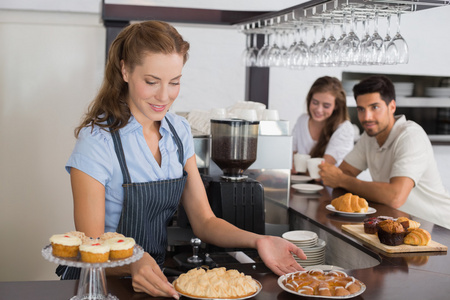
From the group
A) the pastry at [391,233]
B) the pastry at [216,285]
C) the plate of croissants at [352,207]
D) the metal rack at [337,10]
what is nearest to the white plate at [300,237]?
the pastry at [391,233]

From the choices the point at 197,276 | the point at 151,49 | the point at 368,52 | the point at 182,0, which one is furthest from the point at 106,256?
the point at 182,0

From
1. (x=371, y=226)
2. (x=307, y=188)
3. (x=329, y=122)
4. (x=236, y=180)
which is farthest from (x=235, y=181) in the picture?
(x=329, y=122)

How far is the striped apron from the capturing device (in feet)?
6.61

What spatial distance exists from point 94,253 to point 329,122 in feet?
11.8

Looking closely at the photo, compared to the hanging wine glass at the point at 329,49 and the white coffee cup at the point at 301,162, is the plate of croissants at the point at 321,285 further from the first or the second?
the white coffee cup at the point at 301,162

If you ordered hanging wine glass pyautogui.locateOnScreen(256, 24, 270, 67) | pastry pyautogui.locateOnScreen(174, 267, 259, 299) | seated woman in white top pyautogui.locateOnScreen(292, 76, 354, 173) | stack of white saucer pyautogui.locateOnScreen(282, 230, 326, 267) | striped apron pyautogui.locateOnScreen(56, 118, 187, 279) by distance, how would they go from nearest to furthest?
pastry pyautogui.locateOnScreen(174, 267, 259, 299) → striped apron pyautogui.locateOnScreen(56, 118, 187, 279) → stack of white saucer pyautogui.locateOnScreen(282, 230, 326, 267) → hanging wine glass pyautogui.locateOnScreen(256, 24, 270, 67) → seated woman in white top pyautogui.locateOnScreen(292, 76, 354, 173)

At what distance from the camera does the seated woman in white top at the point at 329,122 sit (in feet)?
15.0

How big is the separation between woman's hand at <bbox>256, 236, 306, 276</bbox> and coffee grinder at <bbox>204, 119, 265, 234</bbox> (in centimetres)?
64

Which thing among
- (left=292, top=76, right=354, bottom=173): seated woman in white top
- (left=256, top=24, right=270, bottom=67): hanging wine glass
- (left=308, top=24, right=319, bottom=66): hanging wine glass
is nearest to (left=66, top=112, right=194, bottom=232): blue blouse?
(left=308, top=24, right=319, bottom=66): hanging wine glass

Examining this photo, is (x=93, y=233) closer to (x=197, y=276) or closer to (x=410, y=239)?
(x=197, y=276)

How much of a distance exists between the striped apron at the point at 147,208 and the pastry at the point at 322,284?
58cm

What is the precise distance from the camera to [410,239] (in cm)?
229

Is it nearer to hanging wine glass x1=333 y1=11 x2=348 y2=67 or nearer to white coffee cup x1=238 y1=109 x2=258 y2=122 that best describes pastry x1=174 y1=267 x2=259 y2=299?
white coffee cup x1=238 y1=109 x2=258 y2=122

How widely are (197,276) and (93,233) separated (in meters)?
0.40
